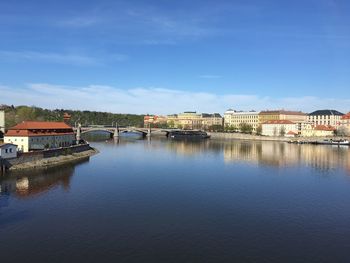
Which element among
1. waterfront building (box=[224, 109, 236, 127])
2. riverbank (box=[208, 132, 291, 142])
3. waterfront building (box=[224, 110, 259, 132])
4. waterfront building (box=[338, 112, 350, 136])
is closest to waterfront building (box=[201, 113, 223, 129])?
waterfront building (box=[224, 109, 236, 127])

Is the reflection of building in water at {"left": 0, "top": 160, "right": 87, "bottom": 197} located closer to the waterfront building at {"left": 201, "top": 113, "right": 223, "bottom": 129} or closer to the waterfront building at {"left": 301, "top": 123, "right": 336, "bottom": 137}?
the waterfront building at {"left": 301, "top": 123, "right": 336, "bottom": 137}

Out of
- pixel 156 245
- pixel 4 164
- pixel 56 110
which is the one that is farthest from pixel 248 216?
pixel 56 110

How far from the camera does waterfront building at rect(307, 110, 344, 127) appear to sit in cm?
13975

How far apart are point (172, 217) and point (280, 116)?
13137cm

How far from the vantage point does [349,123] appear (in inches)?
5020

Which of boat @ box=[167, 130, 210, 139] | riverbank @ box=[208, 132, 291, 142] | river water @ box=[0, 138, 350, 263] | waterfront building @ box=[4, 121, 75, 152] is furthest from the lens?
boat @ box=[167, 130, 210, 139]

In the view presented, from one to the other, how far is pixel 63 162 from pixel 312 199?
30.7 m

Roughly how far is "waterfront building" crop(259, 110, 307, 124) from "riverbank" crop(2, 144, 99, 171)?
10532 cm

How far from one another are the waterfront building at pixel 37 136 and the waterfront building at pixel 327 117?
4241 inches

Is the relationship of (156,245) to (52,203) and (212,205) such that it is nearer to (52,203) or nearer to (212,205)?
(212,205)

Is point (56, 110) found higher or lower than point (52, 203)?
higher

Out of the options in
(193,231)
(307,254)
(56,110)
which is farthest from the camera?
(56,110)

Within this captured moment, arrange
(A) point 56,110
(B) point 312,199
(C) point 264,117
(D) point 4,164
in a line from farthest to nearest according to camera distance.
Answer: (A) point 56,110
(C) point 264,117
(D) point 4,164
(B) point 312,199

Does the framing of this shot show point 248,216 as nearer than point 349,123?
Yes
